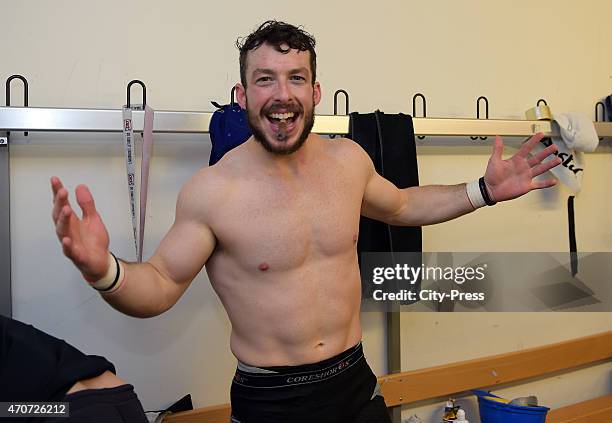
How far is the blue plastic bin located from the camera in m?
2.02

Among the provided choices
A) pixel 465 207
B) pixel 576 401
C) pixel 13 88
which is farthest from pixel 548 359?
pixel 13 88

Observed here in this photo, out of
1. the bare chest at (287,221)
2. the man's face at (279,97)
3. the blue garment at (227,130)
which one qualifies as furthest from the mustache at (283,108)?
the blue garment at (227,130)

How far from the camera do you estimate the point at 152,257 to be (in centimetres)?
129

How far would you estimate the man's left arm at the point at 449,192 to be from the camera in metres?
1.63

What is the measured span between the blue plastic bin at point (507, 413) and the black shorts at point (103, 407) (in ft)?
4.89

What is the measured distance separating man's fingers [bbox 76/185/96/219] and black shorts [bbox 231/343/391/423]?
0.55 meters

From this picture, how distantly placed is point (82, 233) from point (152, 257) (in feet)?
0.86

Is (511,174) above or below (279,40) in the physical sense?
below

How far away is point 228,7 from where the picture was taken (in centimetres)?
190

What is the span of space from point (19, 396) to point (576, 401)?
A: 2.43 meters

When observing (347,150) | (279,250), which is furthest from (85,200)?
(347,150)

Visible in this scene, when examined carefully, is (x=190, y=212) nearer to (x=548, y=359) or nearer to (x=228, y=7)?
(x=228, y=7)

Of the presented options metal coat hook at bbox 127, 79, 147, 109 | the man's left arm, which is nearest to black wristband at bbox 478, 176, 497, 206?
the man's left arm

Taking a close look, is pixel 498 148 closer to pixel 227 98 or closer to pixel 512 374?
pixel 227 98
